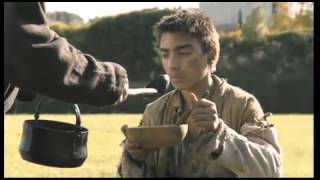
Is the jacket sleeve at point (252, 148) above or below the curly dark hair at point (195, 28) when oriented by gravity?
below

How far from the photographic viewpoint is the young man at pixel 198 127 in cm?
221

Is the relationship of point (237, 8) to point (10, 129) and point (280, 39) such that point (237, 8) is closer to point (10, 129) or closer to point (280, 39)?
point (280, 39)

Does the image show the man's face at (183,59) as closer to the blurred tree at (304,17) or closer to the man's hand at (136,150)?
the man's hand at (136,150)

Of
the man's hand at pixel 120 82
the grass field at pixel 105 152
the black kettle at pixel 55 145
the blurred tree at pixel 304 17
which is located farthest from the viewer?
the blurred tree at pixel 304 17

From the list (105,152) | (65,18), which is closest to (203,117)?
(105,152)

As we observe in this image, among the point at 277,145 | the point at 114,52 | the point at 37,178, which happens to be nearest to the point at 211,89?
the point at 277,145

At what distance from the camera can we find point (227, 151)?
2.21 metres

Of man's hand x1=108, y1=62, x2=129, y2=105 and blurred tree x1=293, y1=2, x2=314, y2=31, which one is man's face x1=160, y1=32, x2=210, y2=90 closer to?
man's hand x1=108, y1=62, x2=129, y2=105

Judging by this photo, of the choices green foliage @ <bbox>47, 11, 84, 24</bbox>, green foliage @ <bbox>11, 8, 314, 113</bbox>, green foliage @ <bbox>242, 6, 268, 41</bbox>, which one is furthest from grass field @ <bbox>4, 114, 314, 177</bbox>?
green foliage @ <bbox>47, 11, 84, 24</bbox>

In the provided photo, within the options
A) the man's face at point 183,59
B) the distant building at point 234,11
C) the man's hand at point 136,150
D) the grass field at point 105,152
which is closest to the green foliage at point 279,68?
the distant building at point 234,11

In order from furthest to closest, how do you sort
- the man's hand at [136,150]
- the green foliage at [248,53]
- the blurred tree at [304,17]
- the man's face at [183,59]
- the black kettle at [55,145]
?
the blurred tree at [304,17] → the green foliage at [248,53] → the black kettle at [55,145] → the man's face at [183,59] → the man's hand at [136,150]

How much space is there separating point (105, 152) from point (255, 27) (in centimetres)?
1444

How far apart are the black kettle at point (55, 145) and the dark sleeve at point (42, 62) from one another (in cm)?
39

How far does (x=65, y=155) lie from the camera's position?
8.43 ft
